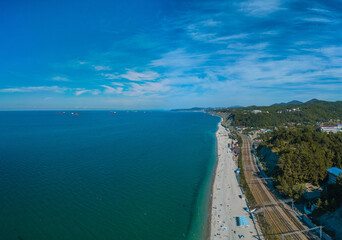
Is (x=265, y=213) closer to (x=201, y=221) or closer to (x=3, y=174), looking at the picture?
(x=201, y=221)

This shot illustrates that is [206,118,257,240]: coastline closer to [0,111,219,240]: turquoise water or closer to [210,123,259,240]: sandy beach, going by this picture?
[210,123,259,240]: sandy beach

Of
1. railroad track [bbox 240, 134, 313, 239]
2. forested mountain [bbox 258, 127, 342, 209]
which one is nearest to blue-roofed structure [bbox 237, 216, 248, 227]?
railroad track [bbox 240, 134, 313, 239]

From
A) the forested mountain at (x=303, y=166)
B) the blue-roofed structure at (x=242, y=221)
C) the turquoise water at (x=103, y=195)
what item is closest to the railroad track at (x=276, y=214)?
the forested mountain at (x=303, y=166)

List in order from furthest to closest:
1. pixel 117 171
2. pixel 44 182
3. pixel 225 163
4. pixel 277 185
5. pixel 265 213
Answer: pixel 225 163
pixel 117 171
pixel 44 182
pixel 277 185
pixel 265 213

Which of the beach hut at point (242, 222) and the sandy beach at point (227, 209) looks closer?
the sandy beach at point (227, 209)

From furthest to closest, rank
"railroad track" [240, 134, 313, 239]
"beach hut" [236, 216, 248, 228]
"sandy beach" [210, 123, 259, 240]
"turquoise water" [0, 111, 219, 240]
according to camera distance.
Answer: "turquoise water" [0, 111, 219, 240]
"beach hut" [236, 216, 248, 228]
"sandy beach" [210, 123, 259, 240]
"railroad track" [240, 134, 313, 239]

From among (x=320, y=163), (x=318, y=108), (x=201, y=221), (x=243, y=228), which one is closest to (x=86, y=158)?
(x=201, y=221)

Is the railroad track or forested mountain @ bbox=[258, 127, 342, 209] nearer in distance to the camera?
the railroad track

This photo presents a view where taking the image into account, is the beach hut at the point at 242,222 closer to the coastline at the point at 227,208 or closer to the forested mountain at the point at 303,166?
the coastline at the point at 227,208

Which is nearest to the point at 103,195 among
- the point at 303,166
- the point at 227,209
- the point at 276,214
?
the point at 227,209
